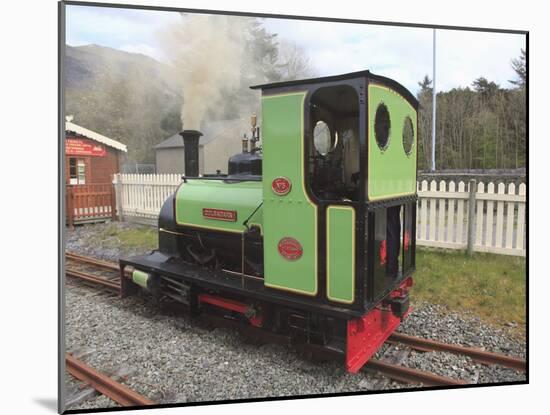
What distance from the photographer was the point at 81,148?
2.80 m

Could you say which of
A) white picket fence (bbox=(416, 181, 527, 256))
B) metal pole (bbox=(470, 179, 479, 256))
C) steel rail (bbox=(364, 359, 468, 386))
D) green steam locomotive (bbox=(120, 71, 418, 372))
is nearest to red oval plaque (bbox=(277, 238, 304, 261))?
green steam locomotive (bbox=(120, 71, 418, 372))

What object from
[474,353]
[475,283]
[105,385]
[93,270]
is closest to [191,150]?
[93,270]

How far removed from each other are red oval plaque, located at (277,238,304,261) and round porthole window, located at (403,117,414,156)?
1156 millimetres

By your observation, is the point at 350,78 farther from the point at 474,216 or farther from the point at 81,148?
the point at 474,216

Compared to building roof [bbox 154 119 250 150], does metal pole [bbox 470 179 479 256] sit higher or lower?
lower

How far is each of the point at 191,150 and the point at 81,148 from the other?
139 centimetres

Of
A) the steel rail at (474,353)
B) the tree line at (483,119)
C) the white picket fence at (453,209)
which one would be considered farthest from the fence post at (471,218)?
→ the steel rail at (474,353)

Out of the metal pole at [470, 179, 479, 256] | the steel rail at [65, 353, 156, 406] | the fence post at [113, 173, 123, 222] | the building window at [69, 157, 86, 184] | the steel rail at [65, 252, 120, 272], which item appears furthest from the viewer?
the metal pole at [470, 179, 479, 256]

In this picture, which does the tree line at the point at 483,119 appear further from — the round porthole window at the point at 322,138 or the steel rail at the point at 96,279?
the steel rail at the point at 96,279

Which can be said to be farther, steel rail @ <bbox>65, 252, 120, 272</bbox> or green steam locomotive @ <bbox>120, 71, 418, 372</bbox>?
steel rail @ <bbox>65, 252, 120, 272</bbox>

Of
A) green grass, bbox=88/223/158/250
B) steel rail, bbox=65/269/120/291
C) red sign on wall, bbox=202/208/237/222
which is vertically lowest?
steel rail, bbox=65/269/120/291

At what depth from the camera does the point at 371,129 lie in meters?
2.39

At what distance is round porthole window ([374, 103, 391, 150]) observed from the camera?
2537mm

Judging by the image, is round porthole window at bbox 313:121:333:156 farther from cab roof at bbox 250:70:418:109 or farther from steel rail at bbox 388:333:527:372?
steel rail at bbox 388:333:527:372
